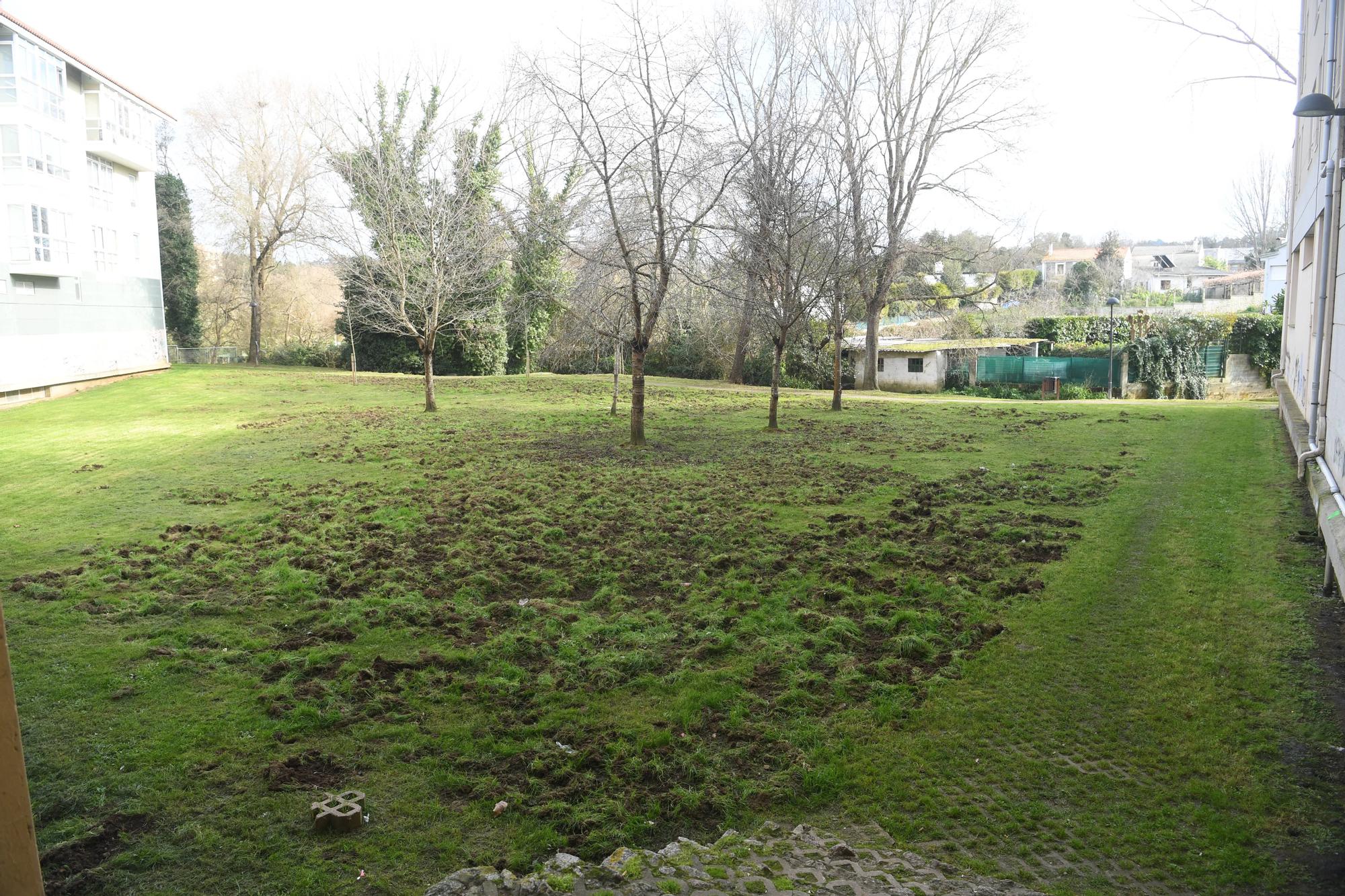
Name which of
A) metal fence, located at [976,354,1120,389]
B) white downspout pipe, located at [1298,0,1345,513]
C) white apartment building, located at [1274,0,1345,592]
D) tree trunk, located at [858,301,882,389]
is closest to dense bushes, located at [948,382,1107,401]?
metal fence, located at [976,354,1120,389]

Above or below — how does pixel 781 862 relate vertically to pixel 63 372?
below

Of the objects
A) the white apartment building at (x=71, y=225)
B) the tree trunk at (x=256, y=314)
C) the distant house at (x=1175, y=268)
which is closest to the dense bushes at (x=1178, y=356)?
the white apartment building at (x=71, y=225)

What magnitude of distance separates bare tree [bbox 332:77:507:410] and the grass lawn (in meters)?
9.96

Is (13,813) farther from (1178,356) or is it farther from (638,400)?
(1178,356)

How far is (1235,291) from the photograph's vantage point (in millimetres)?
59875

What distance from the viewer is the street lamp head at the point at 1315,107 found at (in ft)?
26.1

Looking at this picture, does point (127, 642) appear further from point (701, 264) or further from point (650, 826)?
point (701, 264)

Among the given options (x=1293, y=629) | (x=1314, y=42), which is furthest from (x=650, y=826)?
(x=1314, y=42)

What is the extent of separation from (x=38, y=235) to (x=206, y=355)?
61.5 feet

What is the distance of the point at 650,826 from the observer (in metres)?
4.36

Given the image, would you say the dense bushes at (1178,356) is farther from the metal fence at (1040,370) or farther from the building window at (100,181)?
the building window at (100,181)

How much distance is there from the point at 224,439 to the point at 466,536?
10.3 metres

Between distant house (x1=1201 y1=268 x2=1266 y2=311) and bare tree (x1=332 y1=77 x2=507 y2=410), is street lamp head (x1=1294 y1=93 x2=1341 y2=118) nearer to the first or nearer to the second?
bare tree (x1=332 y1=77 x2=507 y2=410)

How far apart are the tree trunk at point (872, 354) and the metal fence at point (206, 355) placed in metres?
30.5
